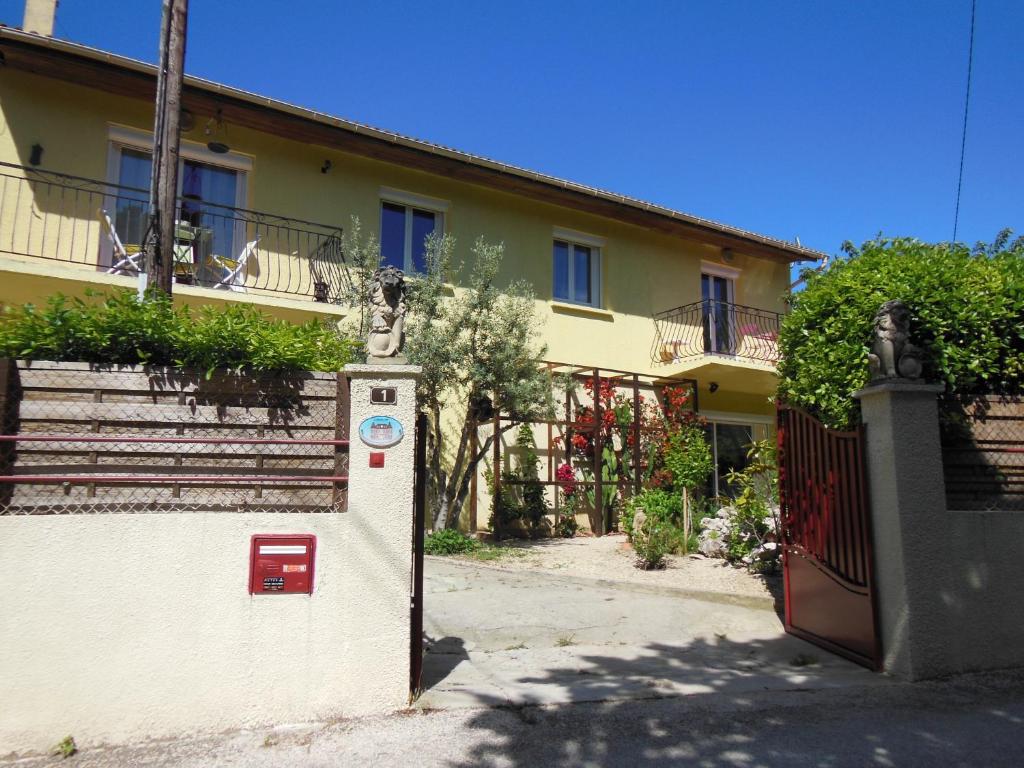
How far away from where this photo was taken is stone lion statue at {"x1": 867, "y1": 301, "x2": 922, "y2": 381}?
5.09 metres

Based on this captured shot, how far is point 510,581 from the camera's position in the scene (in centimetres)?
781

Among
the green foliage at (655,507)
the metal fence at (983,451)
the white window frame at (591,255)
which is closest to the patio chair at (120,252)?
the white window frame at (591,255)

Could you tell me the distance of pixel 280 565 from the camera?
13.2 feet

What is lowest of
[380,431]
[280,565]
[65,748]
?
[65,748]

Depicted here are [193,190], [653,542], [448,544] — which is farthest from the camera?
[193,190]

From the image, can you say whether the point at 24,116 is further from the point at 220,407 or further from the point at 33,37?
the point at 220,407

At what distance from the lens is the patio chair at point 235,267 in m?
9.72

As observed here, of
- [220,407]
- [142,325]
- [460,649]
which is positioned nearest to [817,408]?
[460,649]

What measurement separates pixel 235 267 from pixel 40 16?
451cm

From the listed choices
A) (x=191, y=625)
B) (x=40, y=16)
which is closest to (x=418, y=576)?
(x=191, y=625)

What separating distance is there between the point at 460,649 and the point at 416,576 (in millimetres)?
1293

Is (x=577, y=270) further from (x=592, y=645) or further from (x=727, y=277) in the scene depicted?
(x=592, y=645)

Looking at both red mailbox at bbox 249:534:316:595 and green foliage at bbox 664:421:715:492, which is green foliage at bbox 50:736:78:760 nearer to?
red mailbox at bbox 249:534:316:595

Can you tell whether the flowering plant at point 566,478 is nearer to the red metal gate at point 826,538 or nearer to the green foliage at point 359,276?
the green foliage at point 359,276
